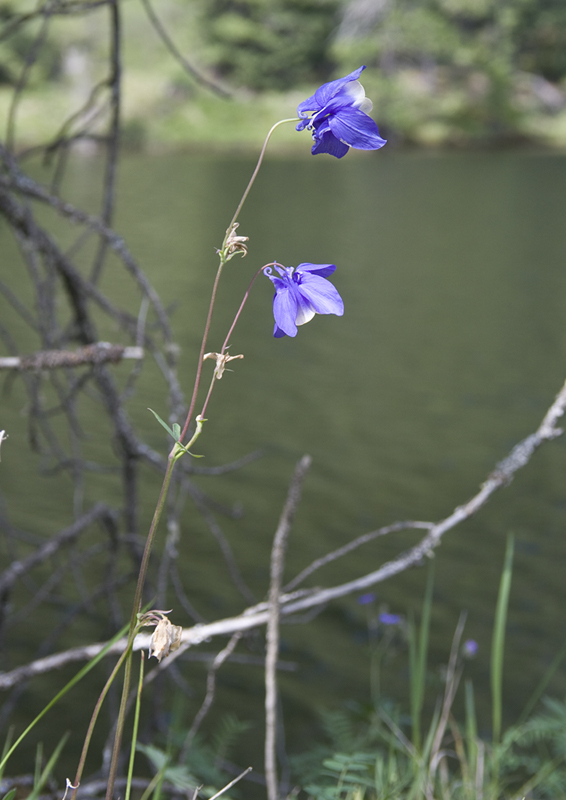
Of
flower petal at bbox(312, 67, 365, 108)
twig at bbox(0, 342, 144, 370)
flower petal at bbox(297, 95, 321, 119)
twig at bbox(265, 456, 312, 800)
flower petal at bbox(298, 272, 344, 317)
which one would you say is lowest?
twig at bbox(265, 456, 312, 800)

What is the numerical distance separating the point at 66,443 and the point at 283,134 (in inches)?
1822

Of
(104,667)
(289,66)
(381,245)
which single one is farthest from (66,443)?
(289,66)

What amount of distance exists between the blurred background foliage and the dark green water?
104 feet

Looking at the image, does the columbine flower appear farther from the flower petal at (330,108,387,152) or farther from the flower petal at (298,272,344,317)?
the flower petal at (298,272,344,317)

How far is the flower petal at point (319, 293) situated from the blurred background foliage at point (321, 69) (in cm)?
4991

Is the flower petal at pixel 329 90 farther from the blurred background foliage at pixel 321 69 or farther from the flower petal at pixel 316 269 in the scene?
the blurred background foliage at pixel 321 69

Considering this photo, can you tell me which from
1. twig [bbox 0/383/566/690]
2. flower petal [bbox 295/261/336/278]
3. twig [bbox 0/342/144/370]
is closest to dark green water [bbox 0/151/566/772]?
twig [bbox 0/342/144/370]

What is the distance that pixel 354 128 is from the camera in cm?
79

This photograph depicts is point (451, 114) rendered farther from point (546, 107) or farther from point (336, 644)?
point (336, 644)

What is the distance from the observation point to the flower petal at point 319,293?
2.65 feet

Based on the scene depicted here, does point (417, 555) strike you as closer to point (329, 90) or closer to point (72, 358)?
point (72, 358)

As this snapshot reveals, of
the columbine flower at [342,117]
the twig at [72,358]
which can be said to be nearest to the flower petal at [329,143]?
the columbine flower at [342,117]

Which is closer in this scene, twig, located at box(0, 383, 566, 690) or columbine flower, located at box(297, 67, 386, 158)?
columbine flower, located at box(297, 67, 386, 158)

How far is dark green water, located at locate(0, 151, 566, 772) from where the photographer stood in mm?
5395
